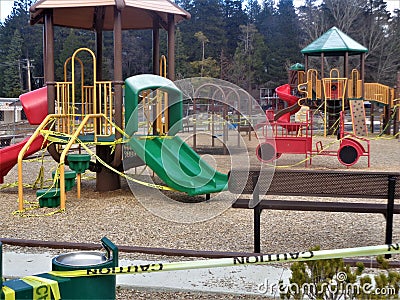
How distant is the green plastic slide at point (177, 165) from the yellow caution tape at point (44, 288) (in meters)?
5.06

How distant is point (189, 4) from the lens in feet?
239

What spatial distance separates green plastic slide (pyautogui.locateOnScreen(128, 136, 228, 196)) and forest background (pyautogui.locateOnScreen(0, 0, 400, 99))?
3803 centimetres

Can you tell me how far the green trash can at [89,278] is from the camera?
284 cm

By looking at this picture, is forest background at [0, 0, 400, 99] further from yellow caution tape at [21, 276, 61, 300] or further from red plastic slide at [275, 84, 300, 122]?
yellow caution tape at [21, 276, 61, 300]

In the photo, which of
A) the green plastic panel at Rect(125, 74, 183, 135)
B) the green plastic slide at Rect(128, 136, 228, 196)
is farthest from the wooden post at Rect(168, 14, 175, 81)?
the green plastic slide at Rect(128, 136, 228, 196)

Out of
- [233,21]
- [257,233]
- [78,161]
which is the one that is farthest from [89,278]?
[233,21]

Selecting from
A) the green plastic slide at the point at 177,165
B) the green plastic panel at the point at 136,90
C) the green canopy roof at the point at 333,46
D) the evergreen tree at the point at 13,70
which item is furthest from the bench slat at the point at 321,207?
the evergreen tree at the point at 13,70

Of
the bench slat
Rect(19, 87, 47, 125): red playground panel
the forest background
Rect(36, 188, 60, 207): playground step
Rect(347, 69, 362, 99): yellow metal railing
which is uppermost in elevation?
the forest background

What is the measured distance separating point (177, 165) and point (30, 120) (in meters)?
3.09

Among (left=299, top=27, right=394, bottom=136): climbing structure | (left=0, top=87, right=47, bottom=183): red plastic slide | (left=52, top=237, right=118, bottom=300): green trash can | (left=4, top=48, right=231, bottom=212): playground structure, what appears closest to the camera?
(left=52, top=237, right=118, bottom=300): green trash can

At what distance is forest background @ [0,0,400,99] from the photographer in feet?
174

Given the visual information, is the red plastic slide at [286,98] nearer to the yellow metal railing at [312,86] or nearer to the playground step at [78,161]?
the yellow metal railing at [312,86]

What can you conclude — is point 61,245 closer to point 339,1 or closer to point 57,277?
point 57,277

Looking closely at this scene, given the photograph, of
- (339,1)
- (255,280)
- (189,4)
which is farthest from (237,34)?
(255,280)
